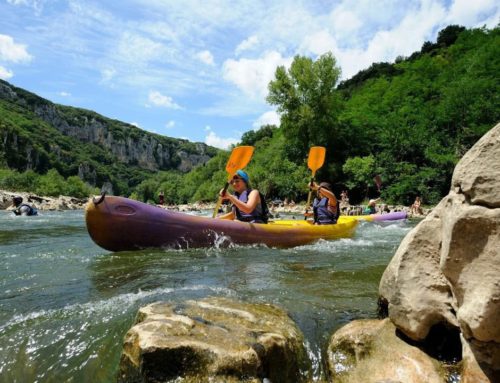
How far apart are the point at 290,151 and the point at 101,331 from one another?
3132 centimetres

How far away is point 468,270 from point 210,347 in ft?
4.26

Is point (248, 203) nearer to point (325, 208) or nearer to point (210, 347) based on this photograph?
point (325, 208)

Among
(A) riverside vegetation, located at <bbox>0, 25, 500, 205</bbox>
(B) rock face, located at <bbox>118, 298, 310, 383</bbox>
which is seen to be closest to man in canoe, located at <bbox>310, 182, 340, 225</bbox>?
(B) rock face, located at <bbox>118, 298, 310, 383</bbox>

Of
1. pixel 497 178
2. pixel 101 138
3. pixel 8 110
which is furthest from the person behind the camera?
pixel 101 138

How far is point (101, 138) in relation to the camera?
466 feet

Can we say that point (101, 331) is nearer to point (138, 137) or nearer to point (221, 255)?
point (221, 255)

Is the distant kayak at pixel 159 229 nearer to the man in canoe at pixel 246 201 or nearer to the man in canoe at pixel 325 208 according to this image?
the man in canoe at pixel 246 201

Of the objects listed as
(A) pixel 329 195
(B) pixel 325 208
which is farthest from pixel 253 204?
(B) pixel 325 208

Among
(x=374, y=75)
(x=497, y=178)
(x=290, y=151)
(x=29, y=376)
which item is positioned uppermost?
(x=374, y=75)

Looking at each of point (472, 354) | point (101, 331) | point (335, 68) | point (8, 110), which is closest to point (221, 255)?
point (101, 331)

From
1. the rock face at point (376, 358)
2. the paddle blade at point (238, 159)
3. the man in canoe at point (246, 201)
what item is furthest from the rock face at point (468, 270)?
the paddle blade at point (238, 159)

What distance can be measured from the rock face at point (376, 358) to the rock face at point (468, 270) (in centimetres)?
13

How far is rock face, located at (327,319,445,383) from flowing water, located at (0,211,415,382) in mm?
135

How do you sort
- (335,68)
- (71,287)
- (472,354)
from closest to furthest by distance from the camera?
(472,354), (71,287), (335,68)
